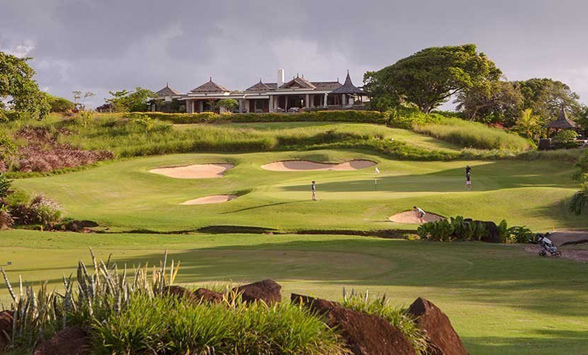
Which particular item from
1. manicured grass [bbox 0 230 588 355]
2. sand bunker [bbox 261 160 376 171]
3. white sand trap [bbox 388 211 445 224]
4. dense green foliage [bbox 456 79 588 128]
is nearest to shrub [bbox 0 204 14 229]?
manicured grass [bbox 0 230 588 355]

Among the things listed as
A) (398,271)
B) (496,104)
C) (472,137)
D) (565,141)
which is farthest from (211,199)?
(496,104)

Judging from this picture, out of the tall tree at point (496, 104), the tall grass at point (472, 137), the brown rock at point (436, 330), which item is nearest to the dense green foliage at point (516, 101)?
the tall tree at point (496, 104)

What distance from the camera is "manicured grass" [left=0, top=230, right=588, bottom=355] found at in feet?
33.3

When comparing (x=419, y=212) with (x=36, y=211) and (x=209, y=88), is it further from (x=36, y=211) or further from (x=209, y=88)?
(x=209, y=88)

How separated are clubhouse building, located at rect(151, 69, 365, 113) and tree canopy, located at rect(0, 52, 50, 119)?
240 feet

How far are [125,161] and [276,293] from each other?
48533mm

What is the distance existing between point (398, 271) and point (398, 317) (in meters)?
10.1

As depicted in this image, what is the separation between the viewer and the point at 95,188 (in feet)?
137

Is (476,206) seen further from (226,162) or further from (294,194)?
(226,162)

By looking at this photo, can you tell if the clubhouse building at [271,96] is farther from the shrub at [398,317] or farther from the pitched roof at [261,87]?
the shrub at [398,317]

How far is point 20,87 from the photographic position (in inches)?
1140

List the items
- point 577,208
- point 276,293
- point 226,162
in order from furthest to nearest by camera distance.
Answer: point 226,162, point 577,208, point 276,293

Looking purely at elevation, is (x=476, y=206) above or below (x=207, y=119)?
below

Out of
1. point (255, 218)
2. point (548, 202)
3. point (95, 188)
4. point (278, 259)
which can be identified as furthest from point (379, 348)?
point (95, 188)
